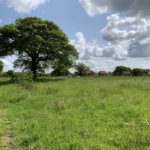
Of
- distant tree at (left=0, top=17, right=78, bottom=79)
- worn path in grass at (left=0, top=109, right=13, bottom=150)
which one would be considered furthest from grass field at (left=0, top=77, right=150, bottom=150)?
distant tree at (left=0, top=17, right=78, bottom=79)

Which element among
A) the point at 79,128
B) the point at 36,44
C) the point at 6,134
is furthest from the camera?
the point at 36,44

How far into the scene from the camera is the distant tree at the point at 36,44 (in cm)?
5594

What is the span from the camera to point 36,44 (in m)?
55.7

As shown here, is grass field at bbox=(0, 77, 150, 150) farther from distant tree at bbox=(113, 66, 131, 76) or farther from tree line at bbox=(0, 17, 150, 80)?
distant tree at bbox=(113, 66, 131, 76)

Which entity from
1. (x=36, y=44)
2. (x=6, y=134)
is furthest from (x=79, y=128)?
(x=36, y=44)

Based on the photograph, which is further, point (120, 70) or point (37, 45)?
point (120, 70)

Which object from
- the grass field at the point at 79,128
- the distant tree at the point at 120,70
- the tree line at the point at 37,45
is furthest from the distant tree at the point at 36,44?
the distant tree at the point at 120,70

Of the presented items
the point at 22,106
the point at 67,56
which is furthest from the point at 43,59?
the point at 22,106

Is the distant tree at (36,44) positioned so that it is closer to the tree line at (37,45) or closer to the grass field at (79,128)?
the tree line at (37,45)

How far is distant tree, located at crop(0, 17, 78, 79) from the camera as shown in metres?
55.9

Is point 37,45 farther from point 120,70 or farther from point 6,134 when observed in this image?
point 120,70

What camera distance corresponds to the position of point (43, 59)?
60500mm

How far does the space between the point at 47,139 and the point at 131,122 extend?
392 centimetres

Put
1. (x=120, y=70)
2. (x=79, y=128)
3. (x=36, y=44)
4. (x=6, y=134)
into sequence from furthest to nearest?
(x=120, y=70), (x=36, y=44), (x=6, y=134), (x=79, y=128)
